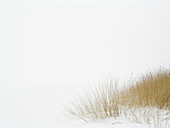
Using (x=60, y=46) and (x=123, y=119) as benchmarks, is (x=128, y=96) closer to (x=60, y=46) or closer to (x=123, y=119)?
(x=123, y=119)

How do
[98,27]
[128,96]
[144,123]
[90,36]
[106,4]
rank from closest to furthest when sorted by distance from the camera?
1. [144,123]
2. [128,96]
3. [90,36]
4. [98,27]
5. [106,4]

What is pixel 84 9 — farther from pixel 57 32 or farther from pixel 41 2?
pixel 41 2

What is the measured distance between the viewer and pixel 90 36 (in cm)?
5947

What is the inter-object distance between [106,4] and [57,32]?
3036cm

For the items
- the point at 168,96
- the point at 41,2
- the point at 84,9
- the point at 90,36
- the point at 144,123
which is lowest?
the point at 144,123

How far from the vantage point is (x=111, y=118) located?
2.64m

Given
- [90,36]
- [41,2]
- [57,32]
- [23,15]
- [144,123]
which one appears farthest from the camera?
[41,2]

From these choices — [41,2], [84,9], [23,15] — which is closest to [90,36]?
[84,9]

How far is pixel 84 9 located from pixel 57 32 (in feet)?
60.9

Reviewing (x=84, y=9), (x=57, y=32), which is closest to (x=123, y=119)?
(x=57, y=32)

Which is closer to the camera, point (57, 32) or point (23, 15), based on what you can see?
point (57, 32)

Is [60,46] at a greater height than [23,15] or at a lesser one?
lesser

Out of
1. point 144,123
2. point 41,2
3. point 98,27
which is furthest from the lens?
point 41,2

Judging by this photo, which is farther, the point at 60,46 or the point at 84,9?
the point at 84,9
